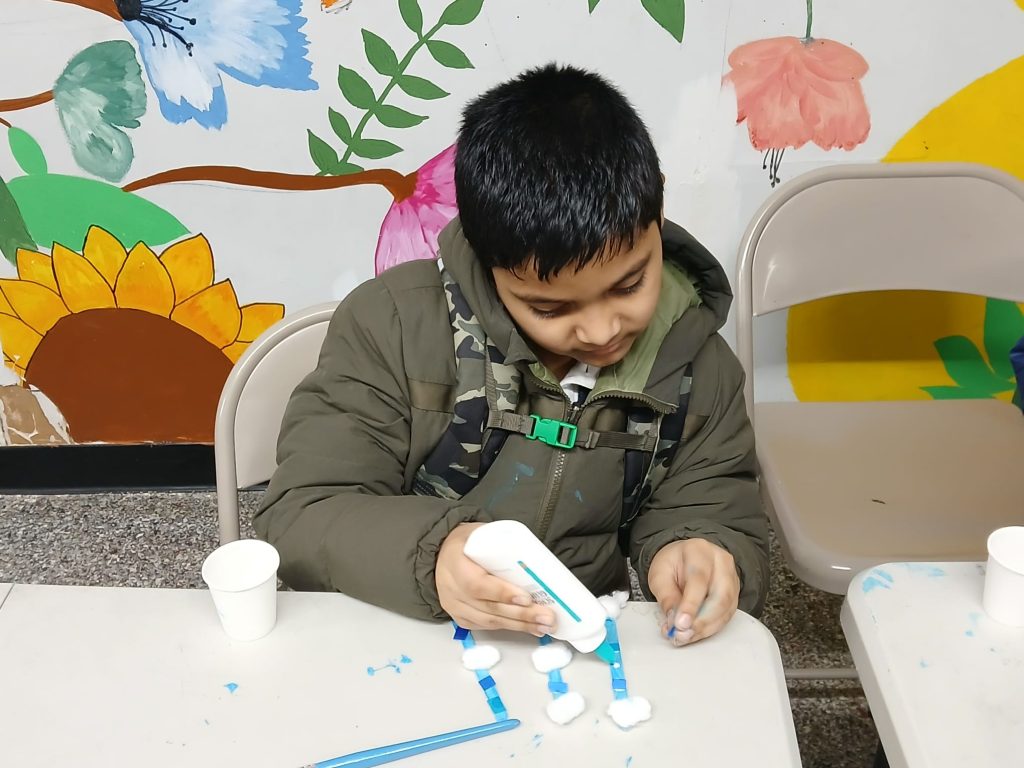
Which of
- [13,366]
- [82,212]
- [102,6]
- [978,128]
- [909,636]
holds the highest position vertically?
[102,6]

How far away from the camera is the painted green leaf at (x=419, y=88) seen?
4.79 ft

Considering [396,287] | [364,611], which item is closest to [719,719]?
[364,611]

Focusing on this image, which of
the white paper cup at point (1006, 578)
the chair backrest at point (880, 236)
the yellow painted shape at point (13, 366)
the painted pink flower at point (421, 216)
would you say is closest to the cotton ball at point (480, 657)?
the white paper cup at point (1006, 578)

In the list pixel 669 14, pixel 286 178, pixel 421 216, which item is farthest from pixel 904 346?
pixel 286 178

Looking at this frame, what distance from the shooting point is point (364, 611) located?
72cm

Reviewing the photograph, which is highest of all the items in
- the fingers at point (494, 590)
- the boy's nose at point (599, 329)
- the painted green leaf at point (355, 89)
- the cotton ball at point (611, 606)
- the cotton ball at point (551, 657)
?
the painted green leaf at point (355, 89)

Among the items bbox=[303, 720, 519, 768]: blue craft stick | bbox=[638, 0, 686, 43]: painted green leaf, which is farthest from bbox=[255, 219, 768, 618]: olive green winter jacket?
bbox=[638, 0, 686, 43]: painted green leaf

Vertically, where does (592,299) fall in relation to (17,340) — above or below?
above

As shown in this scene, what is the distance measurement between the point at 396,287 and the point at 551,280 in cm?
21

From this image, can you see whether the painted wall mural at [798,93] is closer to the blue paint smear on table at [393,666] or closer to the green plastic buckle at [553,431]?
the green plastic buckle at [553,431]

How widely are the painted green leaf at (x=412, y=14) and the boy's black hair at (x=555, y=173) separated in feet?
2.27

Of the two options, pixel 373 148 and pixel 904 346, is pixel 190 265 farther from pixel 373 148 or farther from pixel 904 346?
pixel 904 346

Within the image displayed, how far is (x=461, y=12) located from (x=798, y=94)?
541mm

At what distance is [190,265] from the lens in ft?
5.41
